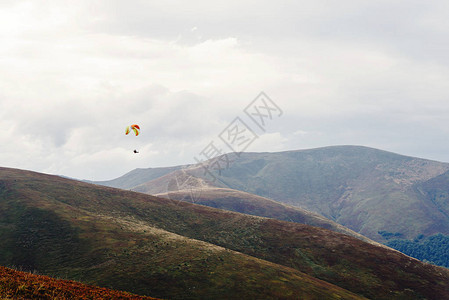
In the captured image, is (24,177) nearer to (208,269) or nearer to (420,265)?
(208,269)

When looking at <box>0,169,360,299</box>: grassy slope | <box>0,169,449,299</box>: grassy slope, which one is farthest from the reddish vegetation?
<box>0,169,360,299</box>: grassy slope

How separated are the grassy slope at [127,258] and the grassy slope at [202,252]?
0.20 metres

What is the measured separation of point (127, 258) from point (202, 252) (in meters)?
14.3

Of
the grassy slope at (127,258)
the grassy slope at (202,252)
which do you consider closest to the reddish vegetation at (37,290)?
the grassy slope at (202,252)

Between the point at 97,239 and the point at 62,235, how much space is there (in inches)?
294

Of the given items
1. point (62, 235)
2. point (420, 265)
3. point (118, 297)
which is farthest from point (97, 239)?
point (420, 265)

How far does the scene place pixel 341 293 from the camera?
52.6 m

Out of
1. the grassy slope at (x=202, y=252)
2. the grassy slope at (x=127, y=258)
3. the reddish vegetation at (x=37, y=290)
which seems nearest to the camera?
the reddish vegetation at (x=37, y=290)

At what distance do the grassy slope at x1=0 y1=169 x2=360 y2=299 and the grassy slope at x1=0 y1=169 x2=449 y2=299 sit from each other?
8.1 inches

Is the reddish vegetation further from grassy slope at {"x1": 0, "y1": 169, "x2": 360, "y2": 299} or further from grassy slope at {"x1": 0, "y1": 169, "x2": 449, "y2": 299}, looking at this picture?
grassy slope at {"x1": 0, "y1": 169, "x2": 360, "y2": 299}

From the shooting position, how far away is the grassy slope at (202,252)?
48656mm

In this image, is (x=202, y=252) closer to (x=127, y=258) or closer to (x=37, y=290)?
(x=127, y=258)

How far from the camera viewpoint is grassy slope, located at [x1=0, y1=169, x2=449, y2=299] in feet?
160

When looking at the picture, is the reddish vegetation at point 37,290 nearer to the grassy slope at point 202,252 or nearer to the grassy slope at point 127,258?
the grassy slope at point 202,252
